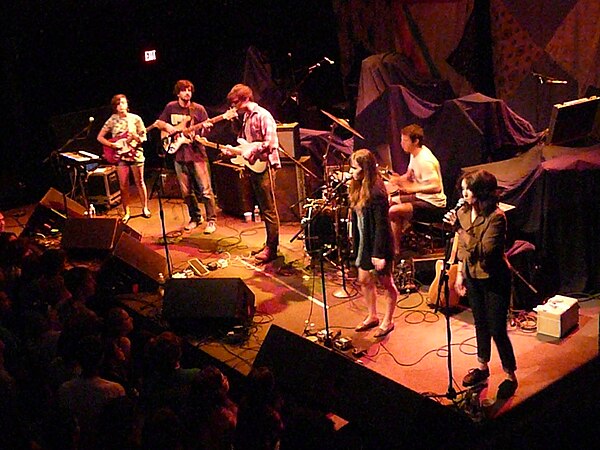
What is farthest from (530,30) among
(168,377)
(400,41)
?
(168,377)

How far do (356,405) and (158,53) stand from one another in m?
10.5

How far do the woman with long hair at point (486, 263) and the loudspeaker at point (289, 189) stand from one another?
181 inches

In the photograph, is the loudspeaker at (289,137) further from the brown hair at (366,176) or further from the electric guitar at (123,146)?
the brown hair at (366,176)

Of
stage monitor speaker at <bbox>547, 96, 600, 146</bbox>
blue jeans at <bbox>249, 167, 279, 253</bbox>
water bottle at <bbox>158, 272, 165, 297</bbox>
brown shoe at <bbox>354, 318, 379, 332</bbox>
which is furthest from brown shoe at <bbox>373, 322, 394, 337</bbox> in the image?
stage monitor speaker at <bbox>547, 96, 600, 146</bbox>

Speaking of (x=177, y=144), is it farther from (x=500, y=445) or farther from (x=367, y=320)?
(x=500, y=445)

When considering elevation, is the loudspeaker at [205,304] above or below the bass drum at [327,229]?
below

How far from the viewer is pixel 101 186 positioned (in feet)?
39.9

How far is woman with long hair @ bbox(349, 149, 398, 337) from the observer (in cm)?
707

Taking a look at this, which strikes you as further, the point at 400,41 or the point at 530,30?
the point at 400,41

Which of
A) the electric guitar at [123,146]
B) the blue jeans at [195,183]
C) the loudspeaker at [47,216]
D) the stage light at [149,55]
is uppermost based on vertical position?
the stage light at [149,55]

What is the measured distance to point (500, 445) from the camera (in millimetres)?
6012

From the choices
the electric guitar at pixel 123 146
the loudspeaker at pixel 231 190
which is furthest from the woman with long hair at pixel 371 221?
the electric guitar at pixel 123 146

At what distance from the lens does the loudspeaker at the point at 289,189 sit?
429 inches

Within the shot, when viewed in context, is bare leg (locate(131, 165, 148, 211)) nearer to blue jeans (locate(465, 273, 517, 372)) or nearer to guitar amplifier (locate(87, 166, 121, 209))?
guitar amplifier (locate(87, 166, 121, 209))
